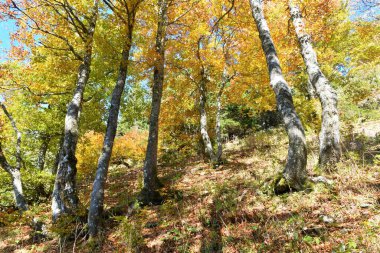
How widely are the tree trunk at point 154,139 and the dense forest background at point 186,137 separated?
1.7 inches

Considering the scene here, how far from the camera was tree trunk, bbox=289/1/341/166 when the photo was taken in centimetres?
557

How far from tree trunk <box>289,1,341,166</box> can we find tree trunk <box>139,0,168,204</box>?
4.53 m

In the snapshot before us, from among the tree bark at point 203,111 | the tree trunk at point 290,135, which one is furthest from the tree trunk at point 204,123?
the tree trunk at point 290,135

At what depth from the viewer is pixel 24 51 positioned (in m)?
11.0

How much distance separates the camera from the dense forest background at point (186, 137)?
3.98 m

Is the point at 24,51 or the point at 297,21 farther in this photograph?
the point at 24,51

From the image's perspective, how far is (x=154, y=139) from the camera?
7.41m

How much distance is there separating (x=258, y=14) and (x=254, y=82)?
6.03 m

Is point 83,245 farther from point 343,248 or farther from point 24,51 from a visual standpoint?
point 24,51

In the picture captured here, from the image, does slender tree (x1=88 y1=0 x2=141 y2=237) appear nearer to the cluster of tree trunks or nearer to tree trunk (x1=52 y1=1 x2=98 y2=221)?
the cluster of tree trunks

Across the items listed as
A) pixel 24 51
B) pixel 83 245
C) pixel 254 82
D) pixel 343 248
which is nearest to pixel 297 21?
pixel 254 82

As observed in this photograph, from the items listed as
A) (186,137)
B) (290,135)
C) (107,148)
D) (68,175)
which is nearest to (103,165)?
(107,148)

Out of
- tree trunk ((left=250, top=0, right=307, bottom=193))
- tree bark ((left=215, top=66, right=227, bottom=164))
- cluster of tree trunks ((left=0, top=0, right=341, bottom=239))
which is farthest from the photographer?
tree bark ((left=215, top=66, right=227, bottom=164))

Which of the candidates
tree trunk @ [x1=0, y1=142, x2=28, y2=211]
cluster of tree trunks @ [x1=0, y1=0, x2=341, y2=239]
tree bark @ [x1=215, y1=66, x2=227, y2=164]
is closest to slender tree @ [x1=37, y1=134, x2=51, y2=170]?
tree trunk @ [x1=0, y1=142, x2=28, y2=211]
